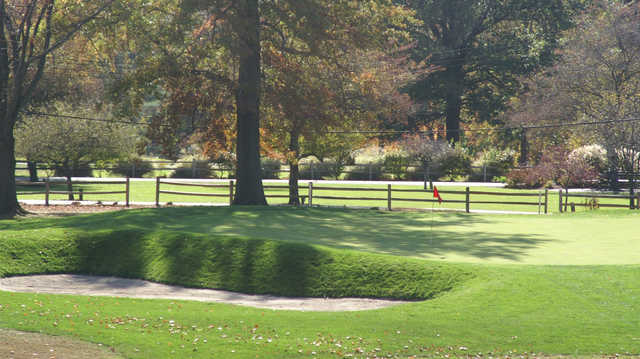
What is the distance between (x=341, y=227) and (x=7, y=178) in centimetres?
1321

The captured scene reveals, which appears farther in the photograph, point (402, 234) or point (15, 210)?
point (15, 210)

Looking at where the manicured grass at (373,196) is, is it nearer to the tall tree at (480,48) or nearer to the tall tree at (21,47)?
the tall tree at (21,47)

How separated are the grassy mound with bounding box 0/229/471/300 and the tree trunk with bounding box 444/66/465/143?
4491 centimetres

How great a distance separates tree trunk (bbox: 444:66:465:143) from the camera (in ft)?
199

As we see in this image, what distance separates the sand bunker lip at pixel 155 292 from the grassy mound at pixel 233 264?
0.29m

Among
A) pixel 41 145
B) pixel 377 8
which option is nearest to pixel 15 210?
pixel 41 145

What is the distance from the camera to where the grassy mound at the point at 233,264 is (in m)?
13.9

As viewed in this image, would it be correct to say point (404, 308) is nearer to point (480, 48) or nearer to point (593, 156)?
point (593, 156)

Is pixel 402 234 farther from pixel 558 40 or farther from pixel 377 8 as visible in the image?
pixel 558 40

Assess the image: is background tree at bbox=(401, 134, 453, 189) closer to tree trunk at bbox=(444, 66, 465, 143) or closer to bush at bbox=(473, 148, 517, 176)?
bush at bbox=(473, 148, 517, 176)

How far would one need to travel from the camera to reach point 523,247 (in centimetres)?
1716

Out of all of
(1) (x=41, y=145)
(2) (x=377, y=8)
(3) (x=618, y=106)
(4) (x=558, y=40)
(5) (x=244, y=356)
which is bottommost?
(5) (x=244, y=356)

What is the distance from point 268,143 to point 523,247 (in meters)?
17.9

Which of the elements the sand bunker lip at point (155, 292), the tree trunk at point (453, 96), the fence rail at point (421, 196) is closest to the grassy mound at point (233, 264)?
the sand bunker lip at point (155, 292)
